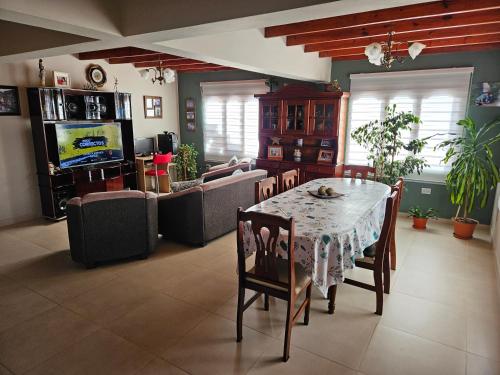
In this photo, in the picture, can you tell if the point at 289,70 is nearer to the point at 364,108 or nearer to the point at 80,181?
the point at 364,108

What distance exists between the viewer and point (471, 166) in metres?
3.94

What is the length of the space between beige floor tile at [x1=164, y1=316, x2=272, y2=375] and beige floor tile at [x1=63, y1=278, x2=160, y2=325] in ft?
2.10

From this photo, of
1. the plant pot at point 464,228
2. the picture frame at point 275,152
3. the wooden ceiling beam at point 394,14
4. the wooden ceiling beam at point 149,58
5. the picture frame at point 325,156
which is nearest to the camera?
the wooden ceiling beam at point 394,14

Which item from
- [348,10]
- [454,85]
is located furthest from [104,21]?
[454,85]

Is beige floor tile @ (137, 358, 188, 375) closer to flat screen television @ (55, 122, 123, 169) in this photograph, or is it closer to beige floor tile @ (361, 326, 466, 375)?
beige floor tile @ (361, 326, 466, 375)

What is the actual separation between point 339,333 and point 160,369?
4.01 feet

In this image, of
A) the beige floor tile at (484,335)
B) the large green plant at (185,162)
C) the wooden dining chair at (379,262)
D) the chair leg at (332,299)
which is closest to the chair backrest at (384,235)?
the wooden dining chair at (379,262)

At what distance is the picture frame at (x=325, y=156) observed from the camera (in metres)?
5.20

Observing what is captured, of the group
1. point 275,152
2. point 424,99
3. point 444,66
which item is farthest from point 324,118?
point 444,66

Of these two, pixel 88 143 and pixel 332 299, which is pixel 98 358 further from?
pixel 88 143

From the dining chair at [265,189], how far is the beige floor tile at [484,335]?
183 cm

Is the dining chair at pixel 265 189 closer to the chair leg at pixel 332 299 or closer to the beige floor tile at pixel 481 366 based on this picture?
the chair leg at pixel 332 299

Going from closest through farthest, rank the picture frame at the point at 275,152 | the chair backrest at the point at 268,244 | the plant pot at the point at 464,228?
the chair backrest at the point at 268,244, the plant pot at the point at 464,228, the picture frame at the point at 275,152

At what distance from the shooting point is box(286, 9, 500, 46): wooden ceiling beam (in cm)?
301
